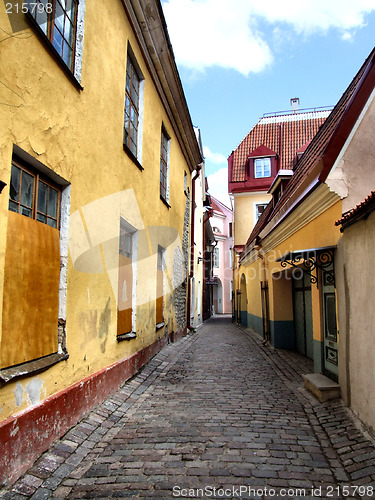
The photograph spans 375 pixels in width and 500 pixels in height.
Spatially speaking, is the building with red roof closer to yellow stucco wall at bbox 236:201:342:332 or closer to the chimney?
A: yellow stucco wall at bbox 236:201:342:332

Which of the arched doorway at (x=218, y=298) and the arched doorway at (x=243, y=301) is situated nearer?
the arched doorway at (x=243, y=301)

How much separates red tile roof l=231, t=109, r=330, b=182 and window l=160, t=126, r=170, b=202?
477 inches

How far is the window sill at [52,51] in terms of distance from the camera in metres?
3.67

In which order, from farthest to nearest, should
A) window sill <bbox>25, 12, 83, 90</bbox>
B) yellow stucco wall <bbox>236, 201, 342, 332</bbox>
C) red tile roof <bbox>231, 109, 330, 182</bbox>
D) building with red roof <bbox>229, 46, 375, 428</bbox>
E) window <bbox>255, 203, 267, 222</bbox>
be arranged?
red tile roof <bbox>231, 109, 330, 182</bbox> < window <bbox>255, 203, 267, 222</bbox> < yellow stucco wall <bbox>236, 201, 342, 332</bbox> < building with red roof <bbox>229, 46, 375, 428</bbox> < window sill <bbox>25, 12, 83, 90</bbox>

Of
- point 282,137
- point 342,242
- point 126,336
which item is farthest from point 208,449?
point 282,137

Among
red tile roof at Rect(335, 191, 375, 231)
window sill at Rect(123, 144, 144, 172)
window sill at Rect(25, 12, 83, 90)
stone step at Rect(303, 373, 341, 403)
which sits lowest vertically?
stone step at Rect(303, 373, 341, 403)

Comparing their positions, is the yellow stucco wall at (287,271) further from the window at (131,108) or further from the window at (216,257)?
the window at (216,257)

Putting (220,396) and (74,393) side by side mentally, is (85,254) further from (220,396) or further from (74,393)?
(220,396)

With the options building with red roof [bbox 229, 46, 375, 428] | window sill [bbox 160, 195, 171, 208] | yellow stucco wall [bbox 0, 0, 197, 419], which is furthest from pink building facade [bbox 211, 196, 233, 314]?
yellow stucco wall [bbox 0, 0, 197, 419]

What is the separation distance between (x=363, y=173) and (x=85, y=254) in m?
4.05

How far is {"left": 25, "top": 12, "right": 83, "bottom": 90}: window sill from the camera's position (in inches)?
144

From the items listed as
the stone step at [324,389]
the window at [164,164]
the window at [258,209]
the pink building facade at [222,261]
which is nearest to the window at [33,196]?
the stone step at [324,389]

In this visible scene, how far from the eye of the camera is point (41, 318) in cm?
396

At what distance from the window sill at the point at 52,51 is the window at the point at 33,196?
1281 millimetres
